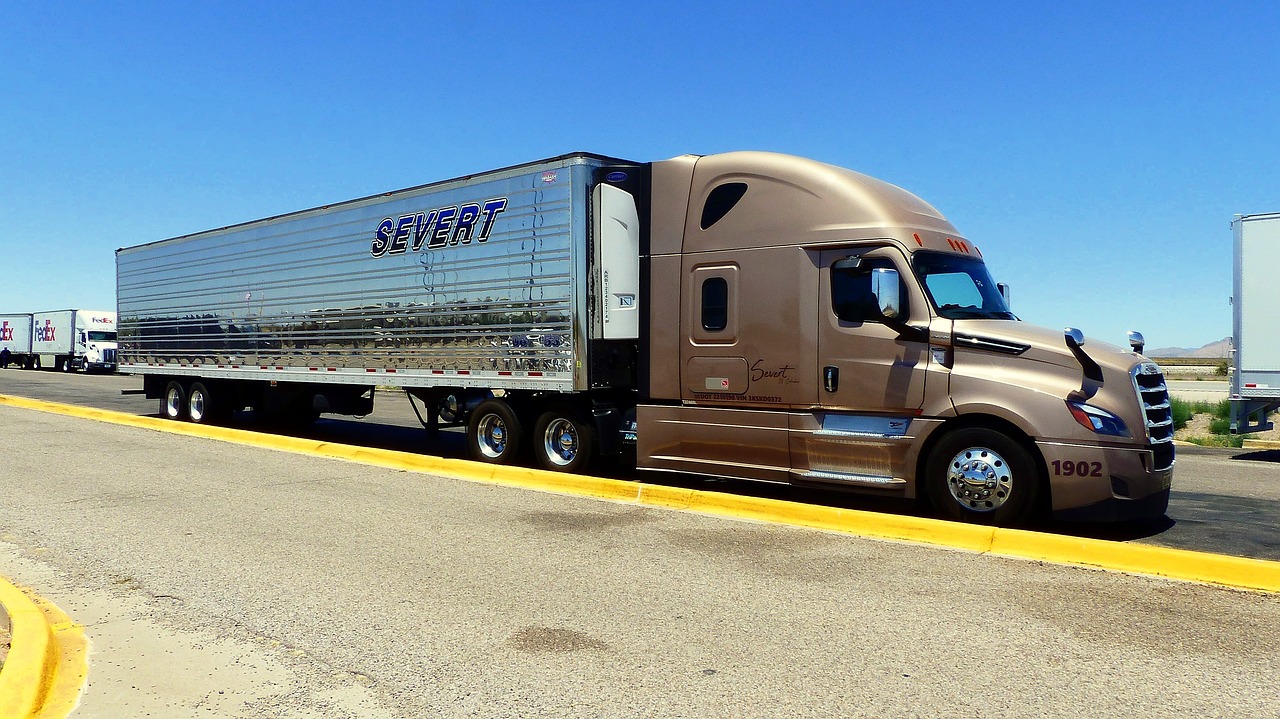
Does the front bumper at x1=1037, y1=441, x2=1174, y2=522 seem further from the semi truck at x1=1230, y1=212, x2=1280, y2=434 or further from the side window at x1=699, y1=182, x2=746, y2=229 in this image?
the semi truck at x1=1230, y1=212, x2=1280, y2=434

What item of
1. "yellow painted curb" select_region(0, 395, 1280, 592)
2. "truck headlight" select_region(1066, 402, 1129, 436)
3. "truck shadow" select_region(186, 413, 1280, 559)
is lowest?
"truck shadow" select_region(186, 413, 1280, 559)

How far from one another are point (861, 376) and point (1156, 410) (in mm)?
2336

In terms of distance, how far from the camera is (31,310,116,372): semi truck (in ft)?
152

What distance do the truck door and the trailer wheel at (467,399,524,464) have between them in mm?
3882

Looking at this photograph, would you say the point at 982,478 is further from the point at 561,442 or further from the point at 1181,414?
the point at 1181,414

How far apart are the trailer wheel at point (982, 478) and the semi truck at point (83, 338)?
157ft

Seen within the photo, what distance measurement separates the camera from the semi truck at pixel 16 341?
5297 centimetres

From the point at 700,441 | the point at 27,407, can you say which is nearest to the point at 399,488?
the point at 700,441

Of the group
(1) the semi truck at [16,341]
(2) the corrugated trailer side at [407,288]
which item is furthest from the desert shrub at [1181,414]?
(1) the semi truck at [16,341]

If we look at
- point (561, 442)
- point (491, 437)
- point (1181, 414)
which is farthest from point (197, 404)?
point (1181, 414)

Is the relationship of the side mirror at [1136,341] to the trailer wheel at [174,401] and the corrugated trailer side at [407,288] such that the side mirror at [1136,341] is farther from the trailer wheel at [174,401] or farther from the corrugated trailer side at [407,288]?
the trailer wheel at [174,401]

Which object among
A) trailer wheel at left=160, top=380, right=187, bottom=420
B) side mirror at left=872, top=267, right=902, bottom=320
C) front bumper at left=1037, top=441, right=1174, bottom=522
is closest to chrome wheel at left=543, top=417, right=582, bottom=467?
side mirror at left=872, top=267, right=902, bottom=320

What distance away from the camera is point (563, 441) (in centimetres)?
1055

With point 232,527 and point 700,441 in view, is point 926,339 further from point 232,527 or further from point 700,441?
point 232,527
